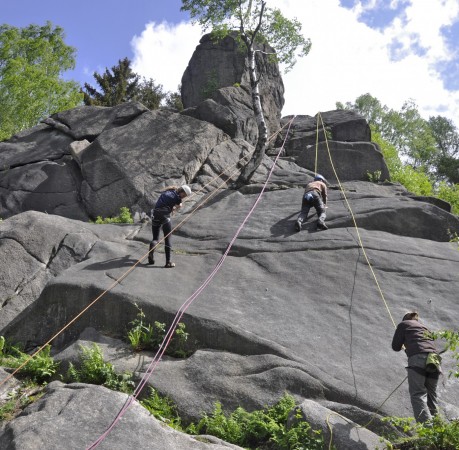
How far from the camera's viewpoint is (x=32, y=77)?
104 ft

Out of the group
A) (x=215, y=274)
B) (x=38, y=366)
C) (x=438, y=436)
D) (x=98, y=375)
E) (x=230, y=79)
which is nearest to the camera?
(x=438, y=436)

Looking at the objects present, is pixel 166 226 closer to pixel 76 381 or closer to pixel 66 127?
pixel 76 381

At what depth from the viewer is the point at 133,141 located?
2142cm

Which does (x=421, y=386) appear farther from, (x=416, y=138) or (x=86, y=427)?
(x=416, y=138)

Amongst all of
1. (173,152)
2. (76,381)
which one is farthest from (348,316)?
(173,152)

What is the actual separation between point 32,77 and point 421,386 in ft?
96.4

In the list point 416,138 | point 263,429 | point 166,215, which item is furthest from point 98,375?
point 416,138

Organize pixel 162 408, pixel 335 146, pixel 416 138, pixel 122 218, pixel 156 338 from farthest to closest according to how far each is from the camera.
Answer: pixel 416 138 → pixel 335 146 → pixel 122 218 → pixel 156 338 → pixel 162 408

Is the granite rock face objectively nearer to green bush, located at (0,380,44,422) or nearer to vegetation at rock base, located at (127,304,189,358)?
vegetation at rock base, located at (127,304,189,358)

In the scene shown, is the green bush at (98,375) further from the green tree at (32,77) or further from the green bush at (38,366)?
the green tree at (32,77)

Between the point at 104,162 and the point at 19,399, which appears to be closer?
the point at 19,399

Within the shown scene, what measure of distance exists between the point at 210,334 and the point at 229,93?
53.5 feet

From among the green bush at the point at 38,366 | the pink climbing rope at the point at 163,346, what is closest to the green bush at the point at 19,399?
the green bush at the point at 38,366

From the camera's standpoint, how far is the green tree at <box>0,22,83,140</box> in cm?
3114
